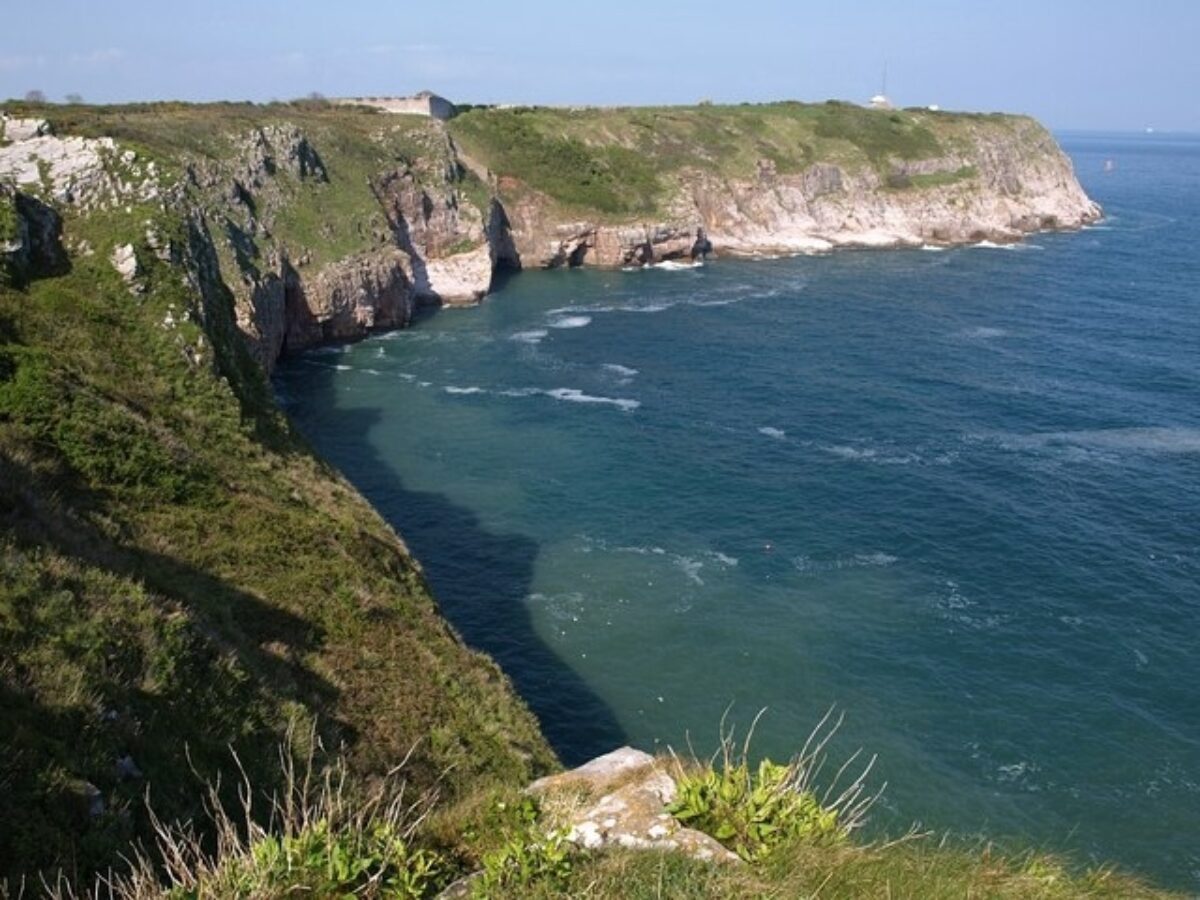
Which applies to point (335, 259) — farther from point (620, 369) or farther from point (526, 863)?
point (526, 863)

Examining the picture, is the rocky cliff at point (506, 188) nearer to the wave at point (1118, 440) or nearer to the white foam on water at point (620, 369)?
the white foam on water at point (620, 369)

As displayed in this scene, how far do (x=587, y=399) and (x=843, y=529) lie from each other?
24714 millimetres

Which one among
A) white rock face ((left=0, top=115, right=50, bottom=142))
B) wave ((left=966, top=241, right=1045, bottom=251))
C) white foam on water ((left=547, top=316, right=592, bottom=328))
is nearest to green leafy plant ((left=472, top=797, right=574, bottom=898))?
white rock face ((left=0, top=115, right=50, bottom=142))

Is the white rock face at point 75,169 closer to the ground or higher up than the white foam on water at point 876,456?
higher up

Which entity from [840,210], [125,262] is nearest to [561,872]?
[125,262]

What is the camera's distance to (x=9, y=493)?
62.9 ft

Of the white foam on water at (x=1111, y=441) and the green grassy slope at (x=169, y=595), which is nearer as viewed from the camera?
the green grassy slope at (x=169, y=595)

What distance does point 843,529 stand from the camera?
150ft

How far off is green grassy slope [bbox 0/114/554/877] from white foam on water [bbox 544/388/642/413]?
2700 centimetres

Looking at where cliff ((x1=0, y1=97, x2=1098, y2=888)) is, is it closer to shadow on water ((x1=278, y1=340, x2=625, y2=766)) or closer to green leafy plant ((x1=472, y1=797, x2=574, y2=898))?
green leafy plant ((x1=472, y1=797, x2=574, y2=898))

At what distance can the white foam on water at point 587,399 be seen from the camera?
63.9 metres

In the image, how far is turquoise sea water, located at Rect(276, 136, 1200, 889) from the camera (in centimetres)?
3150

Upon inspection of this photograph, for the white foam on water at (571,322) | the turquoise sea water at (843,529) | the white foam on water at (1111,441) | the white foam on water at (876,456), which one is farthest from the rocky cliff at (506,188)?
the white foam on water at (1111,441)

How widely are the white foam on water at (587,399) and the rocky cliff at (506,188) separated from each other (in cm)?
2067
